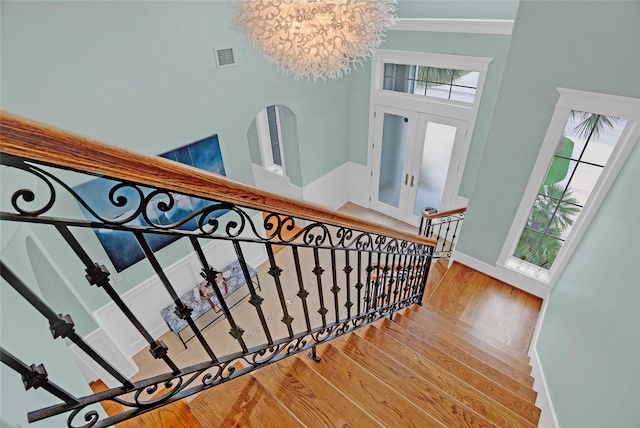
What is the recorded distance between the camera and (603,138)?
2.71m

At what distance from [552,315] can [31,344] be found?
11.8 ft

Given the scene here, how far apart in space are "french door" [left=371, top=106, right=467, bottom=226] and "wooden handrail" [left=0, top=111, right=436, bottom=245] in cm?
442

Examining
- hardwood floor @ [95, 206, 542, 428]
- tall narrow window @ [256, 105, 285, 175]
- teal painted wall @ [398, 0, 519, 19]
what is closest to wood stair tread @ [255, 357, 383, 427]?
hardwood floor @ [95, 206, 542, 428]

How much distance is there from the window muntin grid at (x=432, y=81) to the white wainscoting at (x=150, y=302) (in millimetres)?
2934

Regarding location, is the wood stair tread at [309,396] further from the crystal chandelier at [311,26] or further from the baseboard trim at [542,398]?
the crystal chandelier at [311,26]

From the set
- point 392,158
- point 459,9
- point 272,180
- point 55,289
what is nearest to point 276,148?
point 272,180

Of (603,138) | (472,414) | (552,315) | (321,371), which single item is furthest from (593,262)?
(321,371)

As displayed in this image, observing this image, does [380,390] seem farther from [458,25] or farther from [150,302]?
[458,25]

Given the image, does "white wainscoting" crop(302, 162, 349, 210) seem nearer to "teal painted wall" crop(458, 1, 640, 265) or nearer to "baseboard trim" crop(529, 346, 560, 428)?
"teal painted wall" crop(458, 1, 640, 265)

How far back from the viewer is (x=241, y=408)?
132 cm

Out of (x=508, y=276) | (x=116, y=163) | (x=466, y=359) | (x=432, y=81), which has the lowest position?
(x=508, y=276)

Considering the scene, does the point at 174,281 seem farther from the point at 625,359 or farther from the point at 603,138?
the point at 603,138

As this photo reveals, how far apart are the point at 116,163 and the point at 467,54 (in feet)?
14.8

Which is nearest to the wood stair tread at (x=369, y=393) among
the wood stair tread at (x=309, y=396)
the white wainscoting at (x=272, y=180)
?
the wood stair tread at (x=309, y=396)
